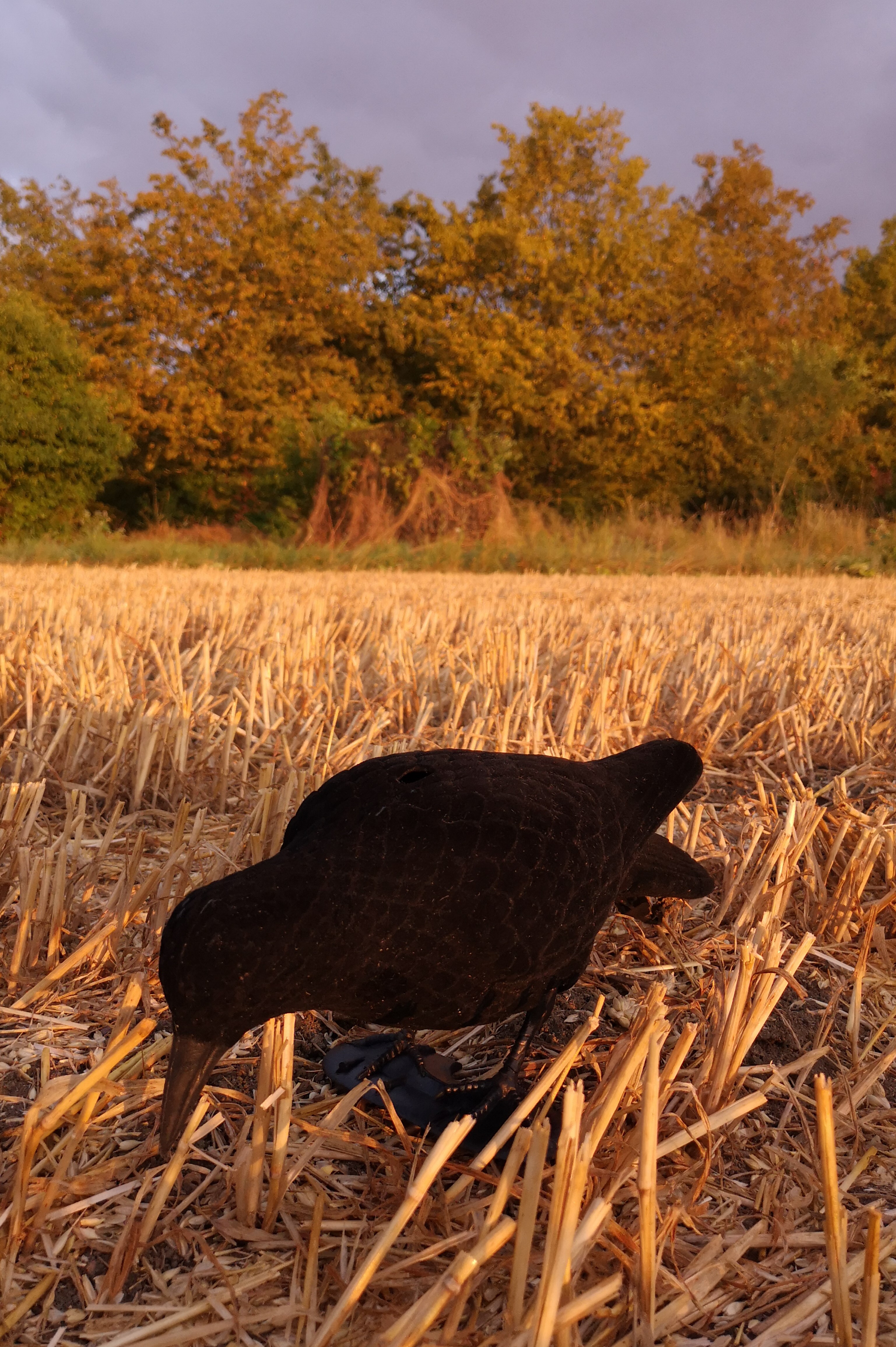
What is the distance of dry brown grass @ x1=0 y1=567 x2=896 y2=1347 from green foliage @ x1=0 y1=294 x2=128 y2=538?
1733 cm

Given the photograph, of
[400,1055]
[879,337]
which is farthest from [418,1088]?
[879,337]

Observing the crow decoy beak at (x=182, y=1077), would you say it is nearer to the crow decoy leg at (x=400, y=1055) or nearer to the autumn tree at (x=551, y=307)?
the crow decoy leg at (x=400, y=1055)

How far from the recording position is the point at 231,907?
1.22m

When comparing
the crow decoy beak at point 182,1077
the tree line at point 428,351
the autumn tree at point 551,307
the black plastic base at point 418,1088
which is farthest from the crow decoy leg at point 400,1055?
the autumn tree at point 551,307

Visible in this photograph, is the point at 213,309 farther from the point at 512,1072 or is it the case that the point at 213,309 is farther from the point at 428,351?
the point at 512,1072

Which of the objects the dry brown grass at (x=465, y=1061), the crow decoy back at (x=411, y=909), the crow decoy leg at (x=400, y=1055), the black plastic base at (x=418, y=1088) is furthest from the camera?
the crow decoy leg at (x=400, y=1055)

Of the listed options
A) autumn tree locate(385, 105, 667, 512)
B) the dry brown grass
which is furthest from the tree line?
the dry brown grass

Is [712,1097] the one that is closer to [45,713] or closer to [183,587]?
[45,713]

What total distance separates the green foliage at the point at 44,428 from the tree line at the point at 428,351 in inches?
2.8

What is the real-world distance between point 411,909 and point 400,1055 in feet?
1.47

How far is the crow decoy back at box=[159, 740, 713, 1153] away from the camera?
4.00 ft

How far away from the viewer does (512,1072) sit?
1487 millimetres

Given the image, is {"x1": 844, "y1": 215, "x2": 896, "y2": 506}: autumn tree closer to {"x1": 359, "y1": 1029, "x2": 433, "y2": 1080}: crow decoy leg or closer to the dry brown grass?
the dry brown grass

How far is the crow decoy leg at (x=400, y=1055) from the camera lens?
5.16 ft
